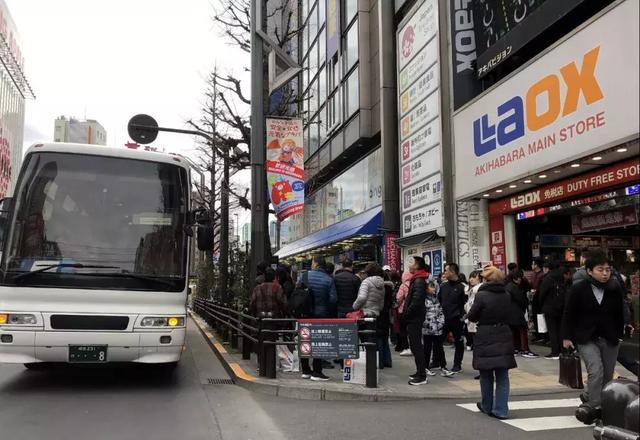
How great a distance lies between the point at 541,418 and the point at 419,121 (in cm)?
1084

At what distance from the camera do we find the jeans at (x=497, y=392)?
6.16 m

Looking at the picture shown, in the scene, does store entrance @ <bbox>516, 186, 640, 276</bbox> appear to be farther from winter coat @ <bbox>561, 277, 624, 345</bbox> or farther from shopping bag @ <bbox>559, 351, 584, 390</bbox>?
winter coat @ <bbox>561, 277, 624, 345</bbox>

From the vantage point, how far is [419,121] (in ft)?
52.1

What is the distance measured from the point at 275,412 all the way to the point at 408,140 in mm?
11554

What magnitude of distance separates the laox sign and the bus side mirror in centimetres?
659

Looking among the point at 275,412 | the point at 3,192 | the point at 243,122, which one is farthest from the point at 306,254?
the point at 3,192

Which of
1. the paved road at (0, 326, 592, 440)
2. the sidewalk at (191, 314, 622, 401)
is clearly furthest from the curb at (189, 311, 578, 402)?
the paved road at (0, 326, 592, 440)

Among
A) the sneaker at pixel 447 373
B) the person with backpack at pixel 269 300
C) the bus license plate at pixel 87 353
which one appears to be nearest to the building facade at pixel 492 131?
the sneaker at pixel 447 373

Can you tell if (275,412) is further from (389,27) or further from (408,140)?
(389,27)

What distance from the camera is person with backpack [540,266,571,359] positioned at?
969cm

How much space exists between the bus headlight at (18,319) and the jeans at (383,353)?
5.16 metres

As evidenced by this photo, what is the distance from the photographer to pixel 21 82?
72.2 m

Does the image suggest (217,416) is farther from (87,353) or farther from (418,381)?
(418,381)

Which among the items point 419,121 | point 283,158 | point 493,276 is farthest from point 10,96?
point 493,276
